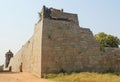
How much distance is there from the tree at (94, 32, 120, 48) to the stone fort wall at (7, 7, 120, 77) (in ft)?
34.5

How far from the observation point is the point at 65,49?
16.6 metres

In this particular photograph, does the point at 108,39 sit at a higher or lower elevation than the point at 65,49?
higher

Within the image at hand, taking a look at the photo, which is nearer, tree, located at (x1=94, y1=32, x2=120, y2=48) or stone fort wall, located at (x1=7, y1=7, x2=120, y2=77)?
stone fort wall, located at (x1=7, y1=7, x2=120, y2=77)

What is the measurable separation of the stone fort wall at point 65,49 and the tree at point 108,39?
10526 millimetres

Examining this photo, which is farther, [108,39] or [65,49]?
[108,39]

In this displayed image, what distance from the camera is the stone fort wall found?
1599 cm

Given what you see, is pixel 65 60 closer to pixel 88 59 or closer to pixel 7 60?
pixel 88 59

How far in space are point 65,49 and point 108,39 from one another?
13995 mm

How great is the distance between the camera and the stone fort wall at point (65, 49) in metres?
16.0

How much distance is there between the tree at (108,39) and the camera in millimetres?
29156

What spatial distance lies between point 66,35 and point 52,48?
1.57 meters

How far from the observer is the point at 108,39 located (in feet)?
96.5

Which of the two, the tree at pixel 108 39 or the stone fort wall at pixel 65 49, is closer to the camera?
the stone fort wall at pixel 65 49

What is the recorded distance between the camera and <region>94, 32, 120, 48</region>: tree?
29156 mm
